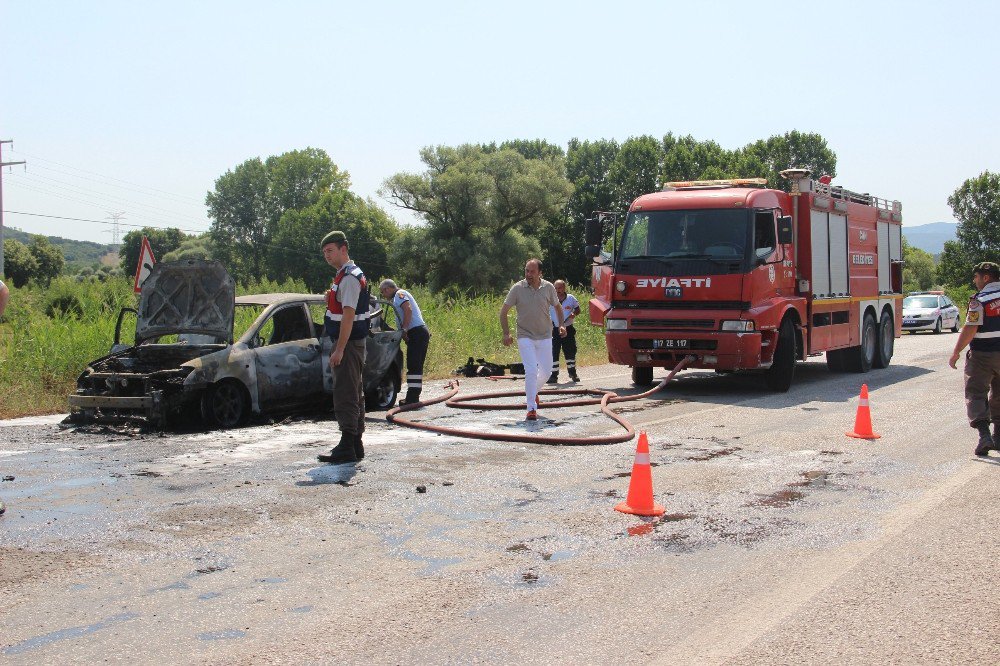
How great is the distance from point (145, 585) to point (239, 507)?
1.77m

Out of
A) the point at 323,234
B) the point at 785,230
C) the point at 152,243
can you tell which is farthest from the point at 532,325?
the point at 152,243

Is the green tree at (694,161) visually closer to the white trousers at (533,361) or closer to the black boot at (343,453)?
the white trousers at (533,361)

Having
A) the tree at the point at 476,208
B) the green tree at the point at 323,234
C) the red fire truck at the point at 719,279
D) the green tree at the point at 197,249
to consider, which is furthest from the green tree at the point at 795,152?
the red fire truck at the point at 719,279

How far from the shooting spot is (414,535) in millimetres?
6215

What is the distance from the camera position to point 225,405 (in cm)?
1105

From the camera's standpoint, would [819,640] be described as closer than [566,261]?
Yes

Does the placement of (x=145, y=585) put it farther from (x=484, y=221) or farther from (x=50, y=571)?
(x=484, y=221)

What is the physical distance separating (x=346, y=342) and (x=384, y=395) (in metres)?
4.42

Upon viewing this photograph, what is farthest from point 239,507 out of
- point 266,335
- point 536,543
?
point 266,335

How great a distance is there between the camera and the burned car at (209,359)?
10.6 m

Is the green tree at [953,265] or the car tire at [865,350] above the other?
the green tree at [953,265]

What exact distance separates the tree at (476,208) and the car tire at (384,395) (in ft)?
162

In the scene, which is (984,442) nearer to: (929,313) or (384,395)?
(384,395)

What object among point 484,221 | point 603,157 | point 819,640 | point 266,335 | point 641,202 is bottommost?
point 819,640
